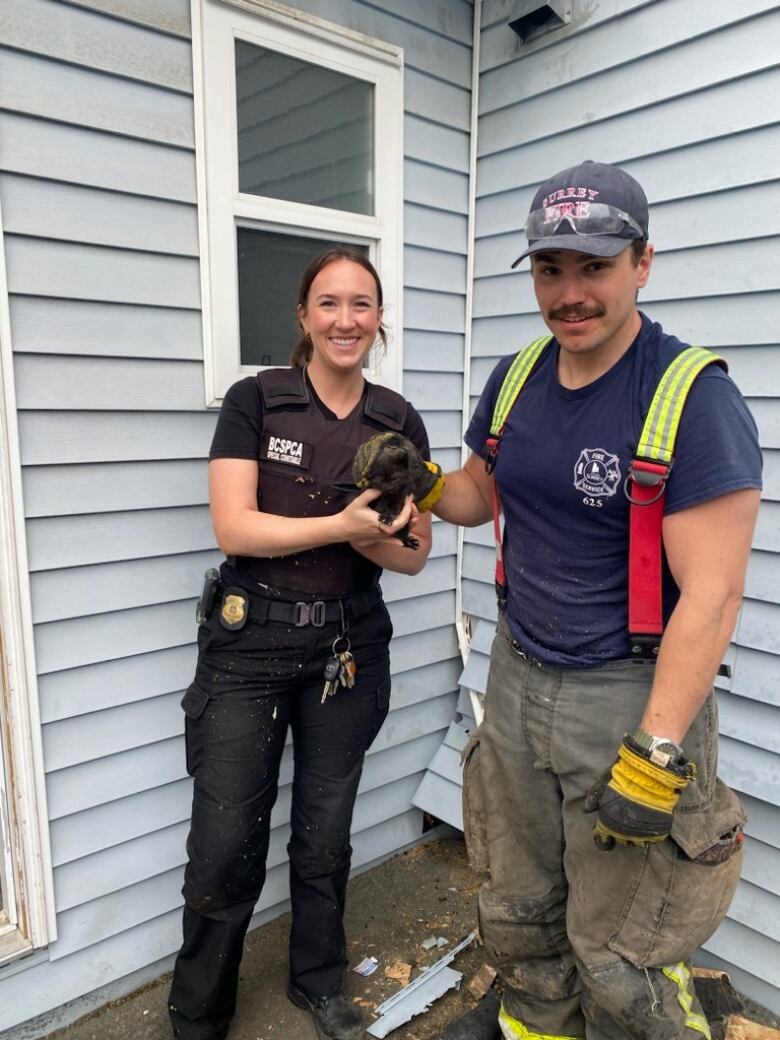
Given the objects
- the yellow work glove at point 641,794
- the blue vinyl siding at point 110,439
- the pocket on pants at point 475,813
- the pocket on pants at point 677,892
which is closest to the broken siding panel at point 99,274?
the blue vinyl siding at point 110,439

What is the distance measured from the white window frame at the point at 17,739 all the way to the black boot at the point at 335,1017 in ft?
2.79

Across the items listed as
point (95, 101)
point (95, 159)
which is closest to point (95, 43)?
point (95, 101)

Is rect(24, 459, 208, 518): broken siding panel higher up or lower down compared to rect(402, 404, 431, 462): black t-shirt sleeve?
lower down

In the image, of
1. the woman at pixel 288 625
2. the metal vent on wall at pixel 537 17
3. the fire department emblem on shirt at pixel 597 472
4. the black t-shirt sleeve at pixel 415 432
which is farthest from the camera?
the metal vent on wall at pixel 537 17

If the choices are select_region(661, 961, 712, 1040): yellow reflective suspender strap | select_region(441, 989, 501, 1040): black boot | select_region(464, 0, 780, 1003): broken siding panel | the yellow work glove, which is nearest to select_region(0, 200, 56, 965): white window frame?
select_region(441, 989, 501, 1040): black boot

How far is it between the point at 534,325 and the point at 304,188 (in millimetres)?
1027

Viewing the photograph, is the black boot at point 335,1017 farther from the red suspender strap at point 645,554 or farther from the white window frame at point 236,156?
the white window frame at point 236,156

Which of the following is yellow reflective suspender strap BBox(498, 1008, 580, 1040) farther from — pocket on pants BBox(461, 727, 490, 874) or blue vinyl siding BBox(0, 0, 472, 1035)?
blue vinyl siding BBox(0, 0, 472, 1035)

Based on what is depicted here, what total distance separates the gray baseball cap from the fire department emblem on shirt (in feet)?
1.35

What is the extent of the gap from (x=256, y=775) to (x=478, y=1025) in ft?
3.60

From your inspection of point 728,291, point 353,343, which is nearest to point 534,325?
point 728,291

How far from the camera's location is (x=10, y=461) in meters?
2.09

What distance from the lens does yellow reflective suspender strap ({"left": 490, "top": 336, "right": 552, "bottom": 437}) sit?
6.19 feet

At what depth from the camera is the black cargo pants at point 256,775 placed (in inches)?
80.6
